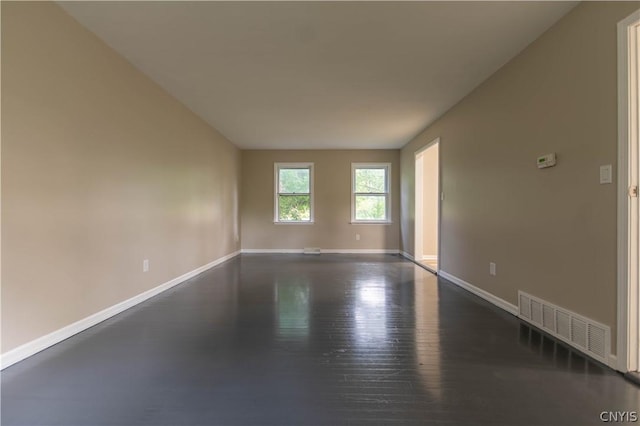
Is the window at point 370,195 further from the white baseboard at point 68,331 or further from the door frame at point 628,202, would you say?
the door frame at point 628,202

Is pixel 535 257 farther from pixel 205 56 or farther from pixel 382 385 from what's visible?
pixel 205 56

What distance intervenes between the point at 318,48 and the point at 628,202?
2411 mm

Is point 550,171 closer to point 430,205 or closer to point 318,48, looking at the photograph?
point 318,48

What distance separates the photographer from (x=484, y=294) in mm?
3154

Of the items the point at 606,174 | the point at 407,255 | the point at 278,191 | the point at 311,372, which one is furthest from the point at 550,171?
the point at 278,191

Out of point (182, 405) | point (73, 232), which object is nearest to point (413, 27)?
point (182, 405)

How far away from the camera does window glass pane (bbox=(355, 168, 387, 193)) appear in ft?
22.9

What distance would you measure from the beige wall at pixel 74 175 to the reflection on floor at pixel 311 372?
0.38m

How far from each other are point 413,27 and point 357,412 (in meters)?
2.60

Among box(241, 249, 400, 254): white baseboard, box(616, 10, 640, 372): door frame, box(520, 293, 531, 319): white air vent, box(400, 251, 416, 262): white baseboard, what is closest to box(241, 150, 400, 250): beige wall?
box(241, 249, 400, 254): white baseboard

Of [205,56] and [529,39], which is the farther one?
[205,56]

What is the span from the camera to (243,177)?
22.8ft

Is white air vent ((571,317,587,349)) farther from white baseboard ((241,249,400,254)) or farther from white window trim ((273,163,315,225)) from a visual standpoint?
white window trim ((273,163,315,225))

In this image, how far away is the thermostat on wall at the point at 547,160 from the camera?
86.8 inches
